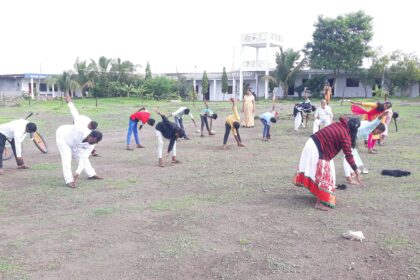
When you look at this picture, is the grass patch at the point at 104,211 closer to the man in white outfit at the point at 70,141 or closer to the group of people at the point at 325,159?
the man in white outfit at the point at 70,141

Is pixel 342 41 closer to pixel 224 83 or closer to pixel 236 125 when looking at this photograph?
pixel 224 83

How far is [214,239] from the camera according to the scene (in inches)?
227

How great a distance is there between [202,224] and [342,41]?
3583cm

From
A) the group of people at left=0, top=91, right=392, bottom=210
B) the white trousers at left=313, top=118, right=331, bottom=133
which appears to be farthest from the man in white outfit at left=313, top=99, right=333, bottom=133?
the group of people at left=0, top=91, right=392, bottom=210

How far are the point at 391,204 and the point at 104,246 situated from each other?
4.54 meters

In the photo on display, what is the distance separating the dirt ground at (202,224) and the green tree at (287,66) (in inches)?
1211

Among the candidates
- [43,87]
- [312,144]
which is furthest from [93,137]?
[43,87]

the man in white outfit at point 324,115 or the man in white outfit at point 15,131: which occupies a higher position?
the man in white outfit at point 324,115

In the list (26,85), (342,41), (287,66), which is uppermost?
(342,41)

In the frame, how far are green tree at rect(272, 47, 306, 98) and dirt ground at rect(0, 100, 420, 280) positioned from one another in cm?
3075

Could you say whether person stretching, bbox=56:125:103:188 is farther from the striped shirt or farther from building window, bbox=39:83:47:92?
building window, bbox=39:83:47:92

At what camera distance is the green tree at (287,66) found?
40969 millimetres

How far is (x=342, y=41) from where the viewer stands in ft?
127

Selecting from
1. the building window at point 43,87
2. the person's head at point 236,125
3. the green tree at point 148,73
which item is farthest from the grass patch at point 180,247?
the building window at point 43,87
